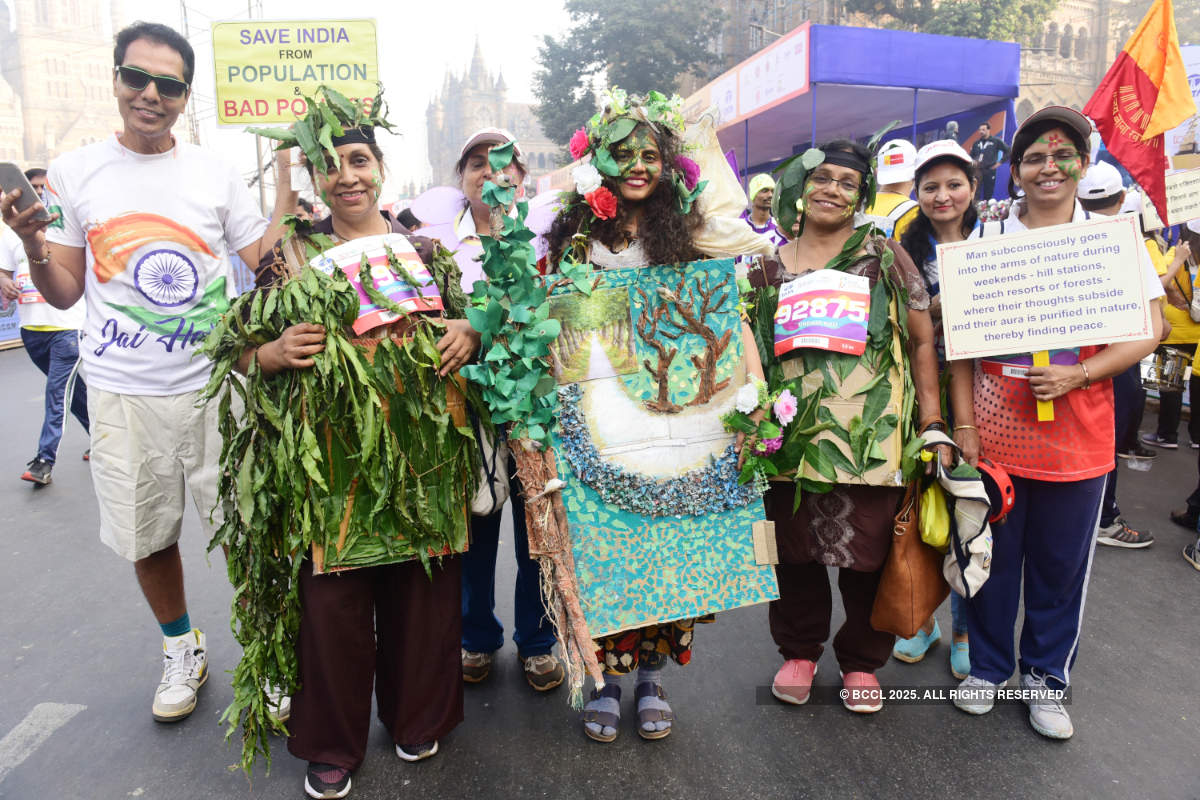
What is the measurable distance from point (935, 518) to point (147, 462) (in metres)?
2.92

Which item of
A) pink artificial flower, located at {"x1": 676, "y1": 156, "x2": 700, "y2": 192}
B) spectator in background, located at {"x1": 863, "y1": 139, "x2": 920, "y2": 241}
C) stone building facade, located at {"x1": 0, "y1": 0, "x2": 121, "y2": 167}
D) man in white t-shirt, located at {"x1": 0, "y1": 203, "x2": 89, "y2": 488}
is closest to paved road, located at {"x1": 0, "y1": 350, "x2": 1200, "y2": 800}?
pink artificial flower, located at {"x1": 676, "y1": 156, "x2": 700, "y2": 192}

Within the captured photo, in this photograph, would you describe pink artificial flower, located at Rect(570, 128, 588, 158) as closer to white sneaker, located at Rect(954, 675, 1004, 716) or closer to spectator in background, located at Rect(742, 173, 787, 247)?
white sneaker, located at Rect(954, 675, 1004, 716)

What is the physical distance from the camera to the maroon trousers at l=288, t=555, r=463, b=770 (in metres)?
2.38

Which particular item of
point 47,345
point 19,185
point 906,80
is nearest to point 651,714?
point 19,185

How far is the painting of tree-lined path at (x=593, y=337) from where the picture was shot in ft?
7.97

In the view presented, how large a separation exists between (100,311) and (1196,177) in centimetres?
618

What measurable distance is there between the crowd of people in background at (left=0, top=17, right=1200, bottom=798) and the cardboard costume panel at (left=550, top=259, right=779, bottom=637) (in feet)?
0.59

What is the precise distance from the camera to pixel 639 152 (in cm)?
251

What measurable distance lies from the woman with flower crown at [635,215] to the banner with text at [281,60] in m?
2.89

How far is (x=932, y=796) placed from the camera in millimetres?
2408

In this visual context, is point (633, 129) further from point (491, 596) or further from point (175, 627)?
point (175, 627)

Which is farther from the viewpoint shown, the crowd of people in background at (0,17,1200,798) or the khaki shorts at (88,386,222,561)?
the khaki shorts at (88,386,222,561)

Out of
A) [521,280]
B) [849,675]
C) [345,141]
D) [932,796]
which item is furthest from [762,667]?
[345,141]

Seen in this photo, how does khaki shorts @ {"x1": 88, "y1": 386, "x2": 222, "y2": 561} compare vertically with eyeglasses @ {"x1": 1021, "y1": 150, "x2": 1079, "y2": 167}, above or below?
below
